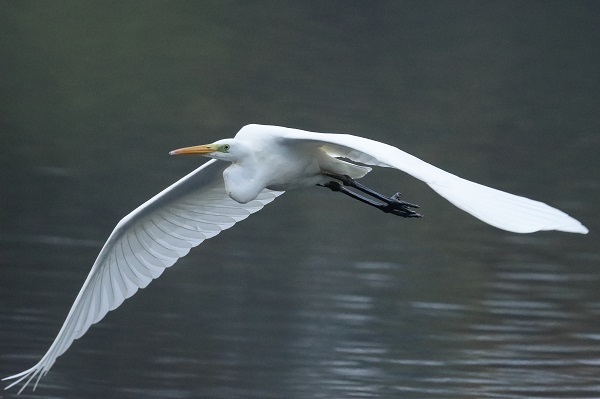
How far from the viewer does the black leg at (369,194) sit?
666 centimetres

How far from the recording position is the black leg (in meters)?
6.66

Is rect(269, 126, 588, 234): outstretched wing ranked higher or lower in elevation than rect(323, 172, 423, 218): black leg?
lower

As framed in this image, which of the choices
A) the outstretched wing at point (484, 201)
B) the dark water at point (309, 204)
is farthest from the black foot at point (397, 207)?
the outstretched wing at point (484, 201)

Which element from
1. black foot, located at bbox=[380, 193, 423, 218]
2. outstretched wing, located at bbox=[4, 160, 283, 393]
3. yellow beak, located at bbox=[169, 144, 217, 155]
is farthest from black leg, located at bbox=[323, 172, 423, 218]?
yellow beak, located at bbox=[169, 144, 217, 155]

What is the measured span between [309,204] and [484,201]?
22.8 ft

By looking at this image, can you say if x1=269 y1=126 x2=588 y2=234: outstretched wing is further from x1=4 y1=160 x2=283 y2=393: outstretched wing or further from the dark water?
the dark water

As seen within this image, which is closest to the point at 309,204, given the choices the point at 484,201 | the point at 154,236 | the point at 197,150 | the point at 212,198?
the point at 212,198

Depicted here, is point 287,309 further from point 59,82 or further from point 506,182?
point 59,82

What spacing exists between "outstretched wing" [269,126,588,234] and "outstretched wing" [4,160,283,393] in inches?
54.1

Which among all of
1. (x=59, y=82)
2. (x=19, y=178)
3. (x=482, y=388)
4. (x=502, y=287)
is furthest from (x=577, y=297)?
(x=59, y=82)

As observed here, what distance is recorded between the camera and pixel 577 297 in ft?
31.1

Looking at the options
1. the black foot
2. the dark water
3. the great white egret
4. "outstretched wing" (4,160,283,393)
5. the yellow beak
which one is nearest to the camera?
the yellow beak

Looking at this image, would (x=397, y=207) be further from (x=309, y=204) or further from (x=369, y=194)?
(x=309, y=204)

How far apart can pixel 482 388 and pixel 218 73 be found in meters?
10.8
